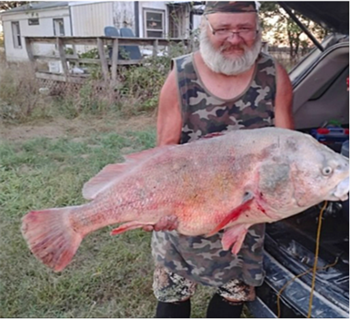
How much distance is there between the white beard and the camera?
5.54ft

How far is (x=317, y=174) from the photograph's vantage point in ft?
4.01

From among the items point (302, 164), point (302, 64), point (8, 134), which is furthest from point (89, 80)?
point (302, 164)

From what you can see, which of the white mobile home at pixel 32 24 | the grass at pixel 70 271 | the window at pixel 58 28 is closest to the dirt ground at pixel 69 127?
the grass at pixel 70 271

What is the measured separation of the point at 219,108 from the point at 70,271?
5.98ft

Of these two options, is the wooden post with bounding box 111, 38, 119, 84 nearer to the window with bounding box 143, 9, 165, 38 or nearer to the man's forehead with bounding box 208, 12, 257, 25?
the man's forehead with bounding box 208, 12, 257, 25

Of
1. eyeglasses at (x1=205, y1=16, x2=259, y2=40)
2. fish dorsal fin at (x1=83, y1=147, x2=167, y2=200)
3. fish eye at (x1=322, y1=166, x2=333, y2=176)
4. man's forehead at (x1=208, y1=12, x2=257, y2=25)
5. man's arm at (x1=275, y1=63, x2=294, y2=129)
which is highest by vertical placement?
man's forehead at (x1=208, y1=12, x2=257, y2=25)

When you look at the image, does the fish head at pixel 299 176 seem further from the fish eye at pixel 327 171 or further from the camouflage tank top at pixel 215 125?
the camouflage tank top at pixel 215 125

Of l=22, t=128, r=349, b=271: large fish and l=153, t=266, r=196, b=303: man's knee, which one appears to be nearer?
l=22, t=128, r=349, b=271: large fish

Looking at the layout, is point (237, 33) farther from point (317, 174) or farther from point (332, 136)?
point (332, 136)

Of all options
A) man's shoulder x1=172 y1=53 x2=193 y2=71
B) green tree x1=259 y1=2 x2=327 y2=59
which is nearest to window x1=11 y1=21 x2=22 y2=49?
green tree x1=259 y1=2 x2=327 y2=59

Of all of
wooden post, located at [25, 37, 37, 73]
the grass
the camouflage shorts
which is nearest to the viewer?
the camouflage shorts

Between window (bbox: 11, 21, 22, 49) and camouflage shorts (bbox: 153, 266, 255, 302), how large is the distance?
66.1 feet

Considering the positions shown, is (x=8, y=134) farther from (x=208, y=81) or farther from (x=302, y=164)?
(x=302, y=164)

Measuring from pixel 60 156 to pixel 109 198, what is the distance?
13.8 feet
